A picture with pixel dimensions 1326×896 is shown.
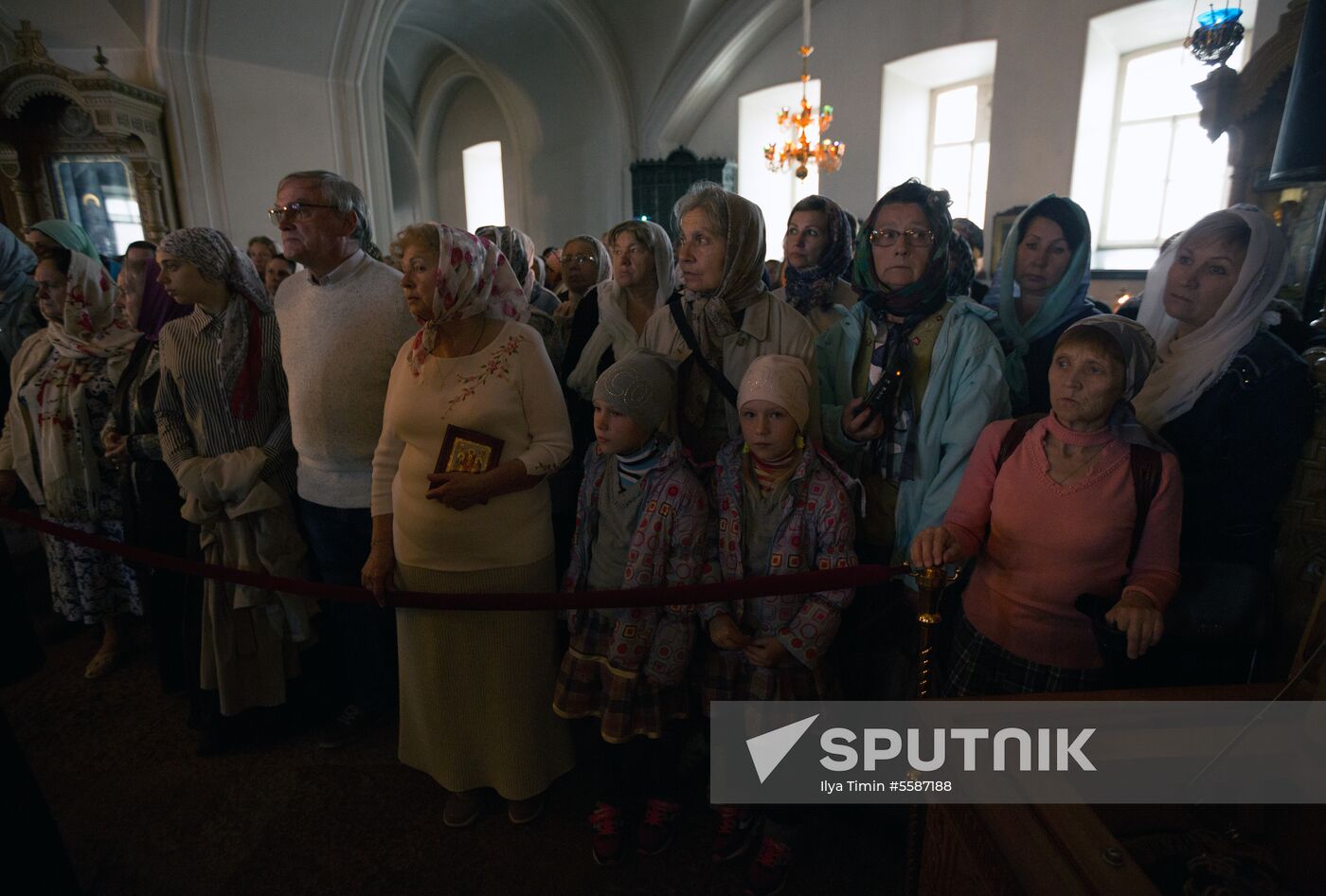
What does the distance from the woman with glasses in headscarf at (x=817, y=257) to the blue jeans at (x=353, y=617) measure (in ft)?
6.48

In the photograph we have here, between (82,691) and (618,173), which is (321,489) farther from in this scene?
(618,173)

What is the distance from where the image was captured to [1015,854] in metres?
1.10

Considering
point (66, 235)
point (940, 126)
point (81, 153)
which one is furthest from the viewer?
point (940, 126)

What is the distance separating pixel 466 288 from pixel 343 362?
2.21ft

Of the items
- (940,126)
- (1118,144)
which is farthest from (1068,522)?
(940,126)

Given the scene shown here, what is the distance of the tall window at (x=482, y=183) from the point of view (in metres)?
16.7

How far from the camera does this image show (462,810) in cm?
242

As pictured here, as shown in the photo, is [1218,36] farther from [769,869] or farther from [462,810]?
[462,810]

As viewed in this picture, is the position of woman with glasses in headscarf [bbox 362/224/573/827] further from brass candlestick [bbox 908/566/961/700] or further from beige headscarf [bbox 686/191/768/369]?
brass candlestick [bbox 908/566/961/700]

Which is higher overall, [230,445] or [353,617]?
[230,445]

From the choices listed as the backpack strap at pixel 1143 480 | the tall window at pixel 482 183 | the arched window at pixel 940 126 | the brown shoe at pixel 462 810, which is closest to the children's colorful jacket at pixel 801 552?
the backpack strap at pixel 1143 480

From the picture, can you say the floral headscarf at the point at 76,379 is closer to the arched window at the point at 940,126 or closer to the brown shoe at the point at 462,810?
the brown shoe at the point at 462,810

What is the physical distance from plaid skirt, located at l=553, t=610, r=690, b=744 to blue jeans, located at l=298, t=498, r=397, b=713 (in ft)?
3.20

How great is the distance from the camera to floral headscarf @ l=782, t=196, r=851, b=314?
289 cm
